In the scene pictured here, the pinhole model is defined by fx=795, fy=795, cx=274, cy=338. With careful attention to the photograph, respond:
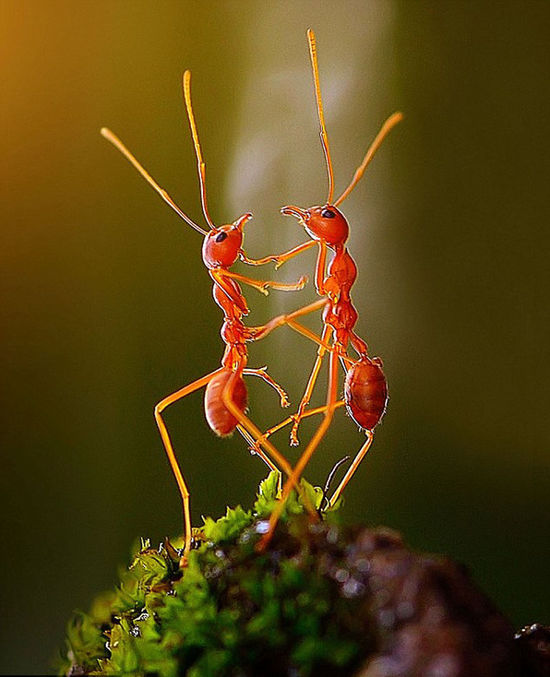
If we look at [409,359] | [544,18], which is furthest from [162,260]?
[544,18]

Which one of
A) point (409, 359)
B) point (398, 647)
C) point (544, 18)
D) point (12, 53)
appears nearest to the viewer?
point (398, 647)

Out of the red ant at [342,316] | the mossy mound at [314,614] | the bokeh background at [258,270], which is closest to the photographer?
the mossy mound at [314,614]

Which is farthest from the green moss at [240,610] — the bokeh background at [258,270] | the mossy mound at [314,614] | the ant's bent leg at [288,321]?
the bokeh background at [258,270]

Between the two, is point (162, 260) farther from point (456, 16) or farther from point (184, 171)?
point (456, 16)

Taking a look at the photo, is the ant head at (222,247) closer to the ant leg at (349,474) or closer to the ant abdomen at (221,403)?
the ant abdomen at (221,403)

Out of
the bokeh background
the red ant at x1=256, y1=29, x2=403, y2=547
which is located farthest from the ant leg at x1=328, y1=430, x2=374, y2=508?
the bokeh background

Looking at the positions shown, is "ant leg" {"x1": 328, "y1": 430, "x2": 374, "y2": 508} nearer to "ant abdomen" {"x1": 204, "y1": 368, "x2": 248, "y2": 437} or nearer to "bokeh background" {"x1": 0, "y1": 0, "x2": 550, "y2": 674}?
"ant abdomen" {"x1": 204, "y1": 368, "x2": 248, "y2": 437}
